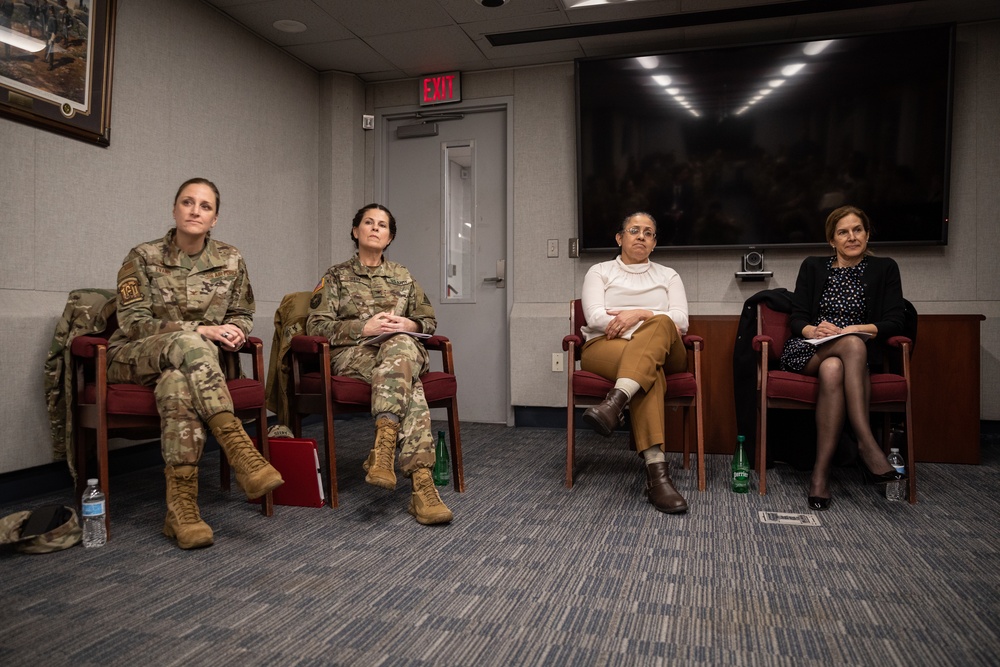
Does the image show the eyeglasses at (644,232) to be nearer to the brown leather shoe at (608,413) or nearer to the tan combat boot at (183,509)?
the brown leather shoe at (608,413)

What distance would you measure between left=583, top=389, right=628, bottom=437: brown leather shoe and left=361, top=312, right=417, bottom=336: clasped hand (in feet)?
2.61

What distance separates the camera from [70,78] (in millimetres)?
2762

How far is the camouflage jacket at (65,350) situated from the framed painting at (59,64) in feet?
2.54

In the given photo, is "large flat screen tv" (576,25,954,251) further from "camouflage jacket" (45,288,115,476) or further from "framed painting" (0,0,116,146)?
"camouflage jacket" (45,288,115,476)

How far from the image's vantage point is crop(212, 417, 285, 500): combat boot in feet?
6.63

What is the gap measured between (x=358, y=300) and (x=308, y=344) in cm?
38

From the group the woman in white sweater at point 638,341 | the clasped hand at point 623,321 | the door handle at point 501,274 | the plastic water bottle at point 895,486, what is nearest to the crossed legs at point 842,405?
the plastic water bottle at point 895,486

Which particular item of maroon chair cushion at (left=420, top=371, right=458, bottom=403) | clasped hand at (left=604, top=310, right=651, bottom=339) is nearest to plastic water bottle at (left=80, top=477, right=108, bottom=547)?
maroon chair cushion at (left=420, top=371, right=458, bottom=403)

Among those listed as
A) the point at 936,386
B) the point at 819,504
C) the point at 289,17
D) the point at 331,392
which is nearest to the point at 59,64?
the point at 289,17

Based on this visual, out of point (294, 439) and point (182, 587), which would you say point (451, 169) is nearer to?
point (294, 439)

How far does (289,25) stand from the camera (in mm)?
3871

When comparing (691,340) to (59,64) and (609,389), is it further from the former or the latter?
(59,64)

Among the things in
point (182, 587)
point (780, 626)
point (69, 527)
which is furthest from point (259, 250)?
point (780, 626)

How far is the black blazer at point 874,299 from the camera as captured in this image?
2.76 m
